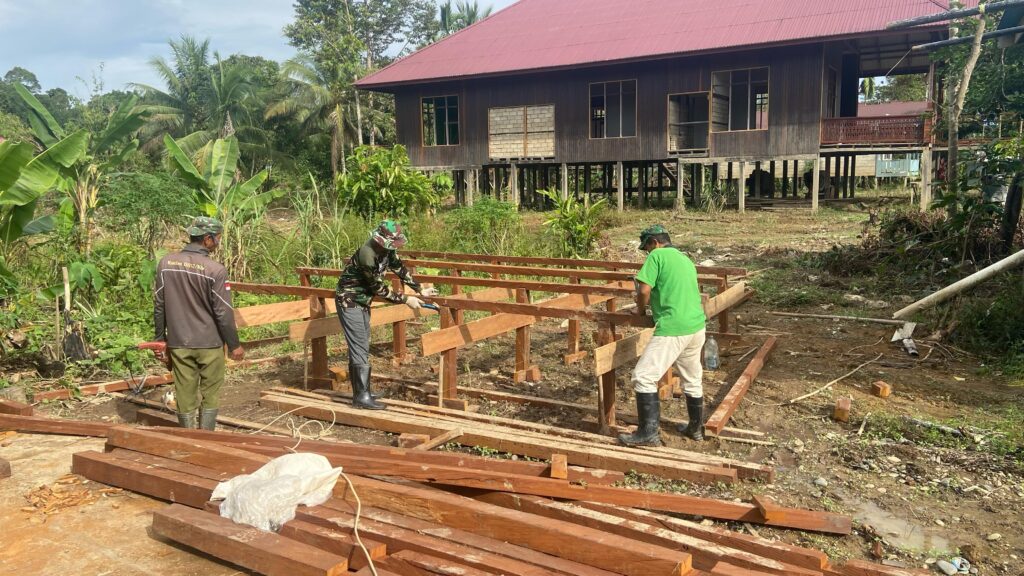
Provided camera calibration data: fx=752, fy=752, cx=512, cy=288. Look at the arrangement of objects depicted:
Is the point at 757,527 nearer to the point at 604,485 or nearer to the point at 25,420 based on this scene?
the point at 604,485

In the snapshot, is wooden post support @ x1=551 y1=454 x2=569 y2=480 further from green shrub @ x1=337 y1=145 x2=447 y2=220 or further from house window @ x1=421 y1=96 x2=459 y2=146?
house window @ x1=421 y1=96 x2=459 y2=146

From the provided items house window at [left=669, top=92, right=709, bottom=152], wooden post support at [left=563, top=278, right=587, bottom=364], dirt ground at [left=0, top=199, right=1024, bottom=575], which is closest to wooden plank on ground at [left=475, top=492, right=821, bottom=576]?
dirt ground at [left=0, top=199, right=1024, bottom=575]

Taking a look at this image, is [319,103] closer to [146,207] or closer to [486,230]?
[486,230]

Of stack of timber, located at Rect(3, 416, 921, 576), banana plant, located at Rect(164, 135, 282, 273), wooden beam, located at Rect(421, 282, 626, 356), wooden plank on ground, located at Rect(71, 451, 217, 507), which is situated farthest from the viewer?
banana plant, located at Rect(164, 135, 282, 273)

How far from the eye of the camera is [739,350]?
331 inches

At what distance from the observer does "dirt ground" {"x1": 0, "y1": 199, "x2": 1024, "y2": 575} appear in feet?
Answer: 13.9

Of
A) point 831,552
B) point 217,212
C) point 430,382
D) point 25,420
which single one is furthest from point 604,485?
point 217,212

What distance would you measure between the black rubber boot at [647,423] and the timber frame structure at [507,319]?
1.05ft

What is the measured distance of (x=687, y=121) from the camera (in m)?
23.2

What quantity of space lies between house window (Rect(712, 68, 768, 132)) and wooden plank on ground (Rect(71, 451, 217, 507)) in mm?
19707

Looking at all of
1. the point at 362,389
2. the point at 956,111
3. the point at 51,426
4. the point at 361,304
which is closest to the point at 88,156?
the point at 51,426

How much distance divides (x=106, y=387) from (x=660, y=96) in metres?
18.0

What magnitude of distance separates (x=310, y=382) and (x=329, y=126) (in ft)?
86.6

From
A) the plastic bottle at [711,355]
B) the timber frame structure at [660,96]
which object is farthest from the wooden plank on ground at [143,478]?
the timber frame structure at [660,96]
